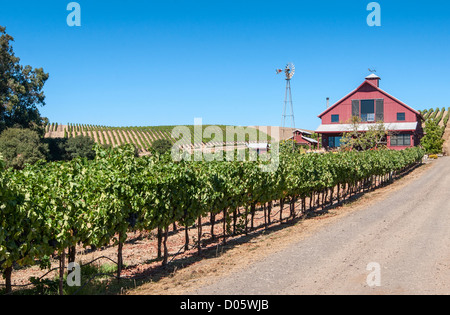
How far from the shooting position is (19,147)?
4409 cm

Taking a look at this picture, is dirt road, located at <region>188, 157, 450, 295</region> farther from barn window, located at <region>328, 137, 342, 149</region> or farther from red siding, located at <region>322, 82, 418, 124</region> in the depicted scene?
red siding, located at <region>322, 82, 418, 124</region>

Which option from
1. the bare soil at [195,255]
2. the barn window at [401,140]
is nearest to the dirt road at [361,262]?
the bare soil at [195,255]

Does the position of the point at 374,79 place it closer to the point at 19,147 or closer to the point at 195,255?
the point at 19,147

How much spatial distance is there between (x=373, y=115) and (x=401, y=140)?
562 centimetres

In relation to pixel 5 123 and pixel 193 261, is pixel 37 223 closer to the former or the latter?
pixel 193 261

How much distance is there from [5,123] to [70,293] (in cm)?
4588

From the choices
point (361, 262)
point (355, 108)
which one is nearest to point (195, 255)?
point (361, 262)

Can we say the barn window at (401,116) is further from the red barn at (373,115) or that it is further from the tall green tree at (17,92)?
the tall green tree at (17,92)

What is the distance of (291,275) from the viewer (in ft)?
38.7

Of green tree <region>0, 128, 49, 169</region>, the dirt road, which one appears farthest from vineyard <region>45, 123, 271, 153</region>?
the dirt road

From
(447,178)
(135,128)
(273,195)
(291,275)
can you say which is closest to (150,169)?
(291,275)

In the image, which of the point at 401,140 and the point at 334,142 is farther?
the point at 334,142

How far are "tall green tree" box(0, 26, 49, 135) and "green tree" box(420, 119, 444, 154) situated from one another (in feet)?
204

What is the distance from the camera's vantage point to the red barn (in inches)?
2359
